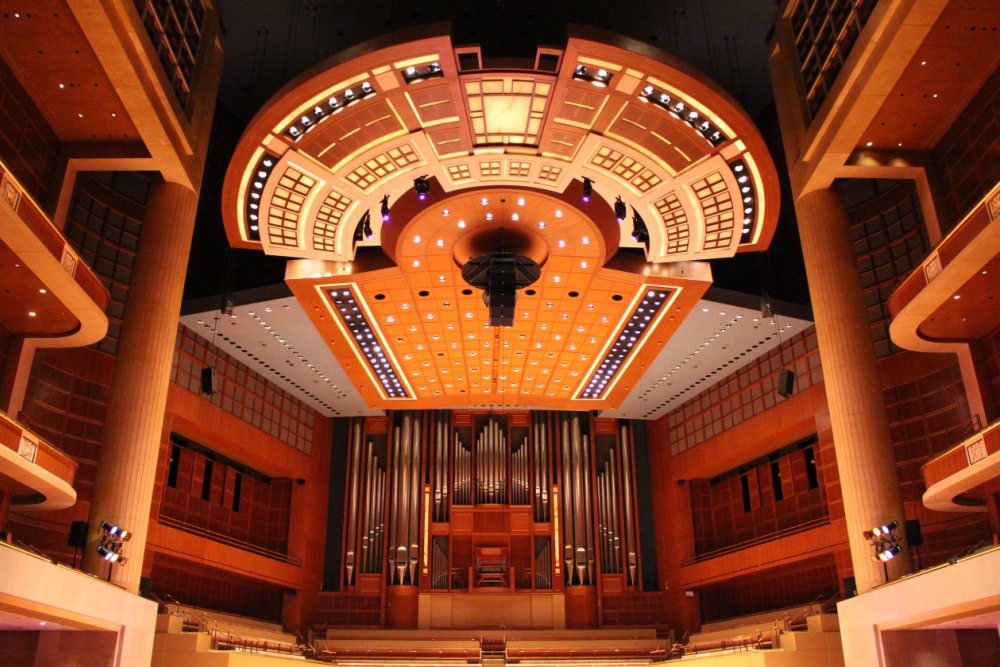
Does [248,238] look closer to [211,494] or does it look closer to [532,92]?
[532,92]

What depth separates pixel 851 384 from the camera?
11.8m

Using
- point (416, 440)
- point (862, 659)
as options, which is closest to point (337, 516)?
point (416, 440)

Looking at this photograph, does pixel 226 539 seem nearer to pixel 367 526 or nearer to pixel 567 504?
pixel 367 526

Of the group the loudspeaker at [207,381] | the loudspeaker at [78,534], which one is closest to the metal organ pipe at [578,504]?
the loudspeaker at [207,381]

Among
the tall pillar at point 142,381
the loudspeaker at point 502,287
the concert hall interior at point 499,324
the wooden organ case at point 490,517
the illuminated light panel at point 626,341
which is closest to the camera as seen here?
the concert hall interior at point 499,324

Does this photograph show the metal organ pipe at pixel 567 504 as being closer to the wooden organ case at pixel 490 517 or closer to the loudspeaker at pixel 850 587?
the wooden organ case at pixel 490 517

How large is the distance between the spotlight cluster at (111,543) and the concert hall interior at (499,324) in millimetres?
34

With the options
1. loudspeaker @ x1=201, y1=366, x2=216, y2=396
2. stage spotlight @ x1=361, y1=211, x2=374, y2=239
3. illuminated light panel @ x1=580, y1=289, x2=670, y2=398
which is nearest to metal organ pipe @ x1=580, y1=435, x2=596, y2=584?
illuminated light panel @ x1=580, y1=289, x2=670, y2=398

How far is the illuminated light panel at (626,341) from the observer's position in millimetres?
14219

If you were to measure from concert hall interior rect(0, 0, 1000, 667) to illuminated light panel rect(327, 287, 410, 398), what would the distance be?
0.32 ft

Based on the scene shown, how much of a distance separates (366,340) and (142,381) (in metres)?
4.62

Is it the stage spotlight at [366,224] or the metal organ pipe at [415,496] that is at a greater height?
the stage spotlight at [366,224]

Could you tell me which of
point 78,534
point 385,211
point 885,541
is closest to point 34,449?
point 78,534

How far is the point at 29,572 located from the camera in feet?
27.9
